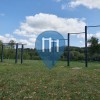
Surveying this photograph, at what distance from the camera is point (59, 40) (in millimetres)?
18203

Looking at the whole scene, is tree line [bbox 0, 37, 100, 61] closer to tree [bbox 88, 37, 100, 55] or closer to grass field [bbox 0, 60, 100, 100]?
tree [bbox 88, 37, 100, 55]

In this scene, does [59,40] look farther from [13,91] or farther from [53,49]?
[13,91]

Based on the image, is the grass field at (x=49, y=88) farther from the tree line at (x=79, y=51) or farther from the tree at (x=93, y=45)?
the tree at (x=93, y=45)

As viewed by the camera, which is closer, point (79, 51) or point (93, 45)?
point (79, 51)

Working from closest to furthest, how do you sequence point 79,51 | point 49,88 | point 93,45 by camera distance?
1. point 49,88
2. point 79,51
3. point 93,45

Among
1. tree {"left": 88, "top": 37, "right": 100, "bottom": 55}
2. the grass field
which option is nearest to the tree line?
tree {"left": 88, "top": 37, "right": 100, "bottom": 55}

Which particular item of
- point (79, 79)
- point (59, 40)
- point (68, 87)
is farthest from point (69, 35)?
point (68, 87)

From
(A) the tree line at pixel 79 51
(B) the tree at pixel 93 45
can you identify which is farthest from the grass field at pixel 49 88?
(B) the tree at pixel 93 45

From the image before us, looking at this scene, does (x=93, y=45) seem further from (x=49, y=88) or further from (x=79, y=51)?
(x=49, y=88)

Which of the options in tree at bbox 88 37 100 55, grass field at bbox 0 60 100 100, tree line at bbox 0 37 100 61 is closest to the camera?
grass field at bbox 0 60 100 100

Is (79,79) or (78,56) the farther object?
(78,56)

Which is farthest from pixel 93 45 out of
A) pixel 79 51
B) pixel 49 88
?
pixel 49 88

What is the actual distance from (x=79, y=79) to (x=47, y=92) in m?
2.25

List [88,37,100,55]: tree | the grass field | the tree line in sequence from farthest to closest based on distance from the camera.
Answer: [88,37,100,55]: tree < the tree line < the grass field
